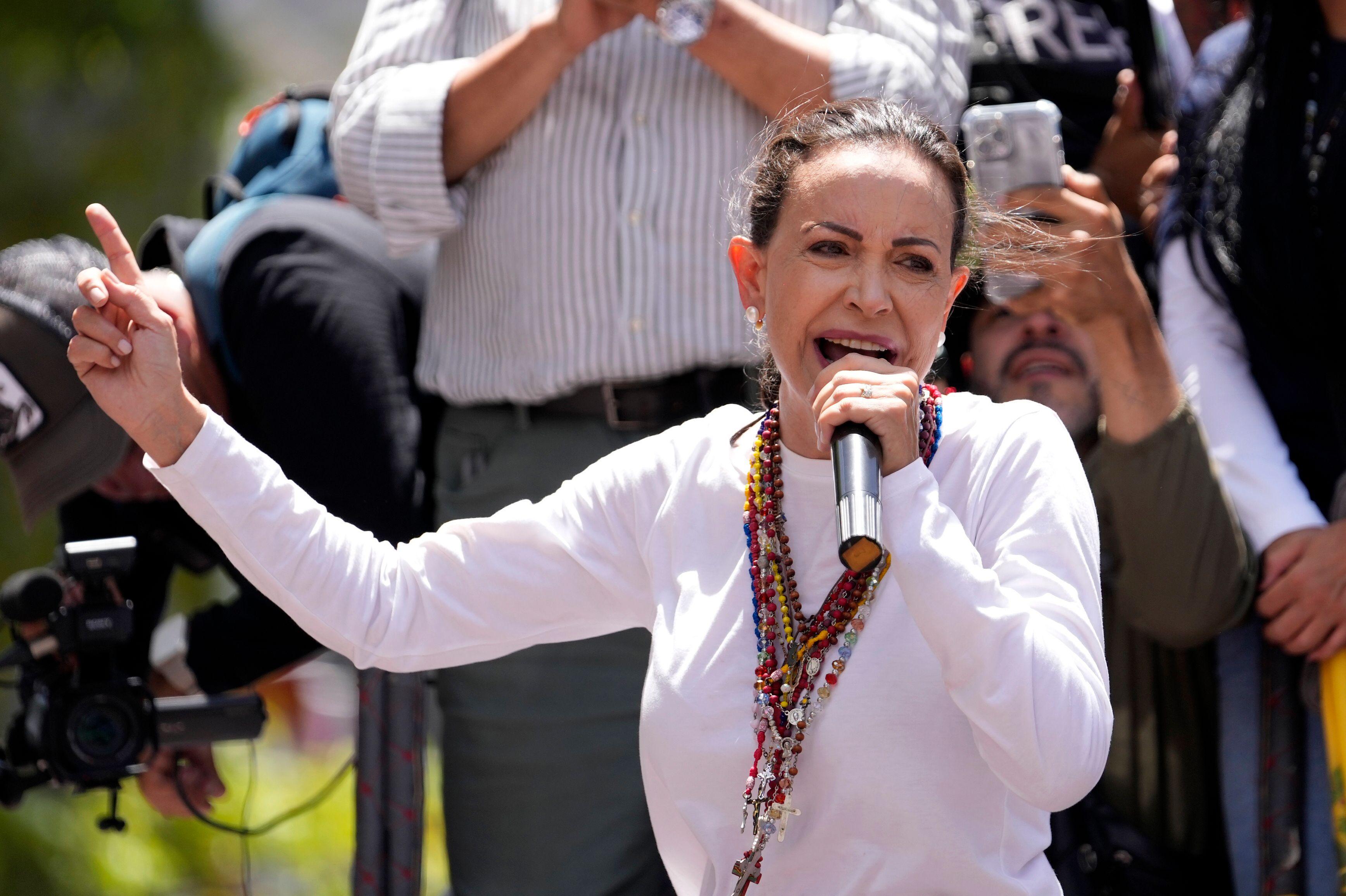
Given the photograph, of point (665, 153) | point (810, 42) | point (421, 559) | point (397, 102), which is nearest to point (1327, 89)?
point (810, 42)

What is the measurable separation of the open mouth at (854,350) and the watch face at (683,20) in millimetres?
1049

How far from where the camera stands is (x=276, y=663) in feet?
10.8

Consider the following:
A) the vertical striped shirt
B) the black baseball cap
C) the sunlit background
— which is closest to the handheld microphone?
the vertical striped shirt

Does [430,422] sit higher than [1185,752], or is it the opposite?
[430,422]

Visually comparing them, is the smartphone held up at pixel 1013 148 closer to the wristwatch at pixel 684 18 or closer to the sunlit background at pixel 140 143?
the wristwatch at pixel 684 18

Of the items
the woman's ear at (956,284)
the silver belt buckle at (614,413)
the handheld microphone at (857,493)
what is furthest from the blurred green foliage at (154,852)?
the handheld microphone at (857,493)

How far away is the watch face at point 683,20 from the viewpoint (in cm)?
272

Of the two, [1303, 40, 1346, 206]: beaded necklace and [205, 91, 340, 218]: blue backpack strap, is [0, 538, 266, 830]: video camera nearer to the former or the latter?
[205, 91, 340, 218]: blue backpack strap

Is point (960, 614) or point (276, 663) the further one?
point (276, 663)

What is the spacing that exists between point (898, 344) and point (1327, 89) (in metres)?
1.54

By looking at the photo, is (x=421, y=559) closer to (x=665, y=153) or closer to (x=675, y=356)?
(x=675, y=356)

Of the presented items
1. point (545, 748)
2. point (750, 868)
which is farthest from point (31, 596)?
point (750, 868)

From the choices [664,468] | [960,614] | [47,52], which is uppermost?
[960,614]

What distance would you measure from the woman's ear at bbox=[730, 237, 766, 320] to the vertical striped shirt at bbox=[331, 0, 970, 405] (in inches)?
28.9
